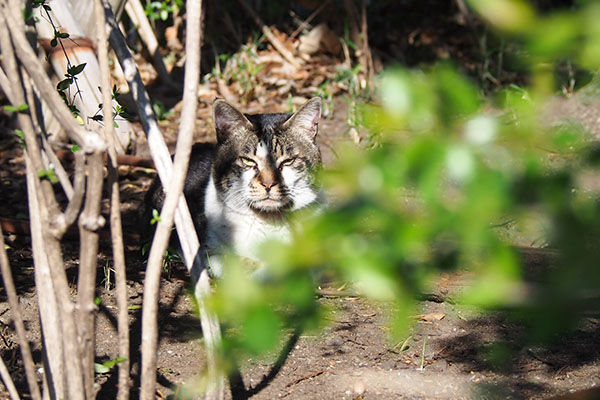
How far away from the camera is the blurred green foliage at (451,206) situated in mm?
811

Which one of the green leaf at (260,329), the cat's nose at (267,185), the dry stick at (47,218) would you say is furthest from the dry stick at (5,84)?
the cat's nose at (267,185)

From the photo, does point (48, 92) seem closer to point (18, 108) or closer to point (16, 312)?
point (18, 108)

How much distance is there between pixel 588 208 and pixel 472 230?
15cm

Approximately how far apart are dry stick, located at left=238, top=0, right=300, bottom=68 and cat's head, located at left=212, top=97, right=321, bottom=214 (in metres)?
3.33

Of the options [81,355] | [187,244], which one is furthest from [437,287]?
[81,355]

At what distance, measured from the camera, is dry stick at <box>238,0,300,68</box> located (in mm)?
7074

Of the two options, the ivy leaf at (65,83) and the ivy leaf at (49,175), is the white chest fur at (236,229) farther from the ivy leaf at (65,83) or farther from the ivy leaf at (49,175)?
the ivy leaf at (49,175)

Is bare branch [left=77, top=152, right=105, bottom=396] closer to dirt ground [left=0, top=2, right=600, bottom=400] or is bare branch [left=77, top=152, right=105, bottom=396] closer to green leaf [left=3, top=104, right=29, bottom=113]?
green leaf [left=3, top=104, right=29, bottom=113]

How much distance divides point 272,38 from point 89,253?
5.66m

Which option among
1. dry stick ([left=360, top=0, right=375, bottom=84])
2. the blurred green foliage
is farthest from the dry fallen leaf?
dry stick ([left=360, top=0, right=375, bottom=84])

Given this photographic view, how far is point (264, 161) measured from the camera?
12.4 feet

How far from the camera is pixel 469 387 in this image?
2.71 metres

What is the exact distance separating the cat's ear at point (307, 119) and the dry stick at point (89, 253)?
7.13ft

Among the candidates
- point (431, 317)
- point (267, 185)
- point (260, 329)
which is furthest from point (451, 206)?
point (267, 185)
